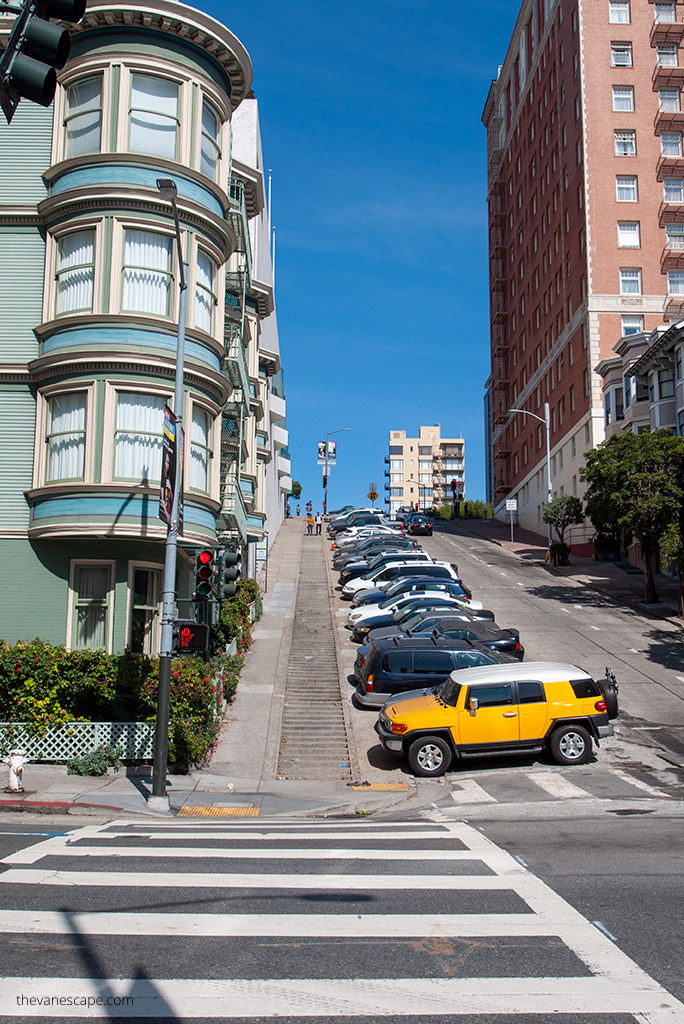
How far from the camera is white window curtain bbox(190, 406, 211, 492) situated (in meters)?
18.9

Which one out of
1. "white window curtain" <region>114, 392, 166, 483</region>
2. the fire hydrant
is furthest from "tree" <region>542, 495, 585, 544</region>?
the fire hydrant

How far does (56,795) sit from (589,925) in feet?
32.1

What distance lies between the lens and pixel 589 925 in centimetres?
707

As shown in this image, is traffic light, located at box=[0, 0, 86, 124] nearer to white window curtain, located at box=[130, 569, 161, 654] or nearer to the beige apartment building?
white window curtain, located at box=[130, 569, 161, 654]

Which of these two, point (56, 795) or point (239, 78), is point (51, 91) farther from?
point (239, 78)

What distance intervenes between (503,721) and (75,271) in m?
12.8

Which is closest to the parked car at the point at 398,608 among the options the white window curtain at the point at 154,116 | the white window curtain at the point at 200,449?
the white window curtain at the point at 200,449

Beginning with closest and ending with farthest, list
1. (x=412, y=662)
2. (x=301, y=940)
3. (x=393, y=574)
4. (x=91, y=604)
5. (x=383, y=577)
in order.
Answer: (x=301, y=940) < (x=91, y=604) < (x=412, y=662) < (x=393, y=574) < (x=383, y=577)

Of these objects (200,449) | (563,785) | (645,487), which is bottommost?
(563,785)

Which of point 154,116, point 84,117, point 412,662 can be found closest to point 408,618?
point 412,662

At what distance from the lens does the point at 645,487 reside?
3338 cm

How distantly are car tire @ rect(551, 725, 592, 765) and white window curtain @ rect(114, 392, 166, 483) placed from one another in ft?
31.1

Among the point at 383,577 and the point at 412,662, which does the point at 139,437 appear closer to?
the point at 412,662

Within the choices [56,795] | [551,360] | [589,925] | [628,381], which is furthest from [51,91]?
[551,360]
